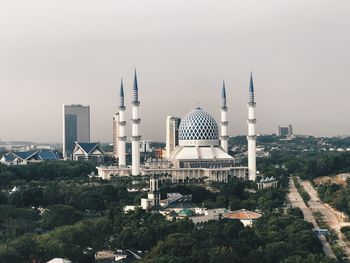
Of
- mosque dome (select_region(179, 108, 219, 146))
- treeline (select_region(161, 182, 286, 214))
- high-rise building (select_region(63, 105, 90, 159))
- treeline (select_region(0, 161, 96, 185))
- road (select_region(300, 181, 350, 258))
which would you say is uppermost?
high-rise building (select_region(63, 105, 90, 159))

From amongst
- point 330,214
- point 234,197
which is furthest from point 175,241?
point 330,214

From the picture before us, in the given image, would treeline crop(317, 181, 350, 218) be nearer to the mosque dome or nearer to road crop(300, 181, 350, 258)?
road crop(300, 181, 350, 258)

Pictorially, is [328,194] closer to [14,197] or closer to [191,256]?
[14,197]

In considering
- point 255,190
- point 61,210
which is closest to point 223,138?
point 255,190

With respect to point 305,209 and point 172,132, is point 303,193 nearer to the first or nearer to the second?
point 305,209

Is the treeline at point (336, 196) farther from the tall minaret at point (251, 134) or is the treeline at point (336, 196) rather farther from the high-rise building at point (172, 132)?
the high-rise building at point (172, 132)

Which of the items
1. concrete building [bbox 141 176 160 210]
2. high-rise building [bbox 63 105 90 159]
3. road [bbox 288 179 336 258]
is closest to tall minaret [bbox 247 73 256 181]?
road [bbox 288 179 336 258]

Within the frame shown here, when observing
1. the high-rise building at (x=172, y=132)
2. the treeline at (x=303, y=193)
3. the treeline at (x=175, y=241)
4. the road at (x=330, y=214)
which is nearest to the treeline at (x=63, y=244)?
the treeline at (x=175, y=241)
